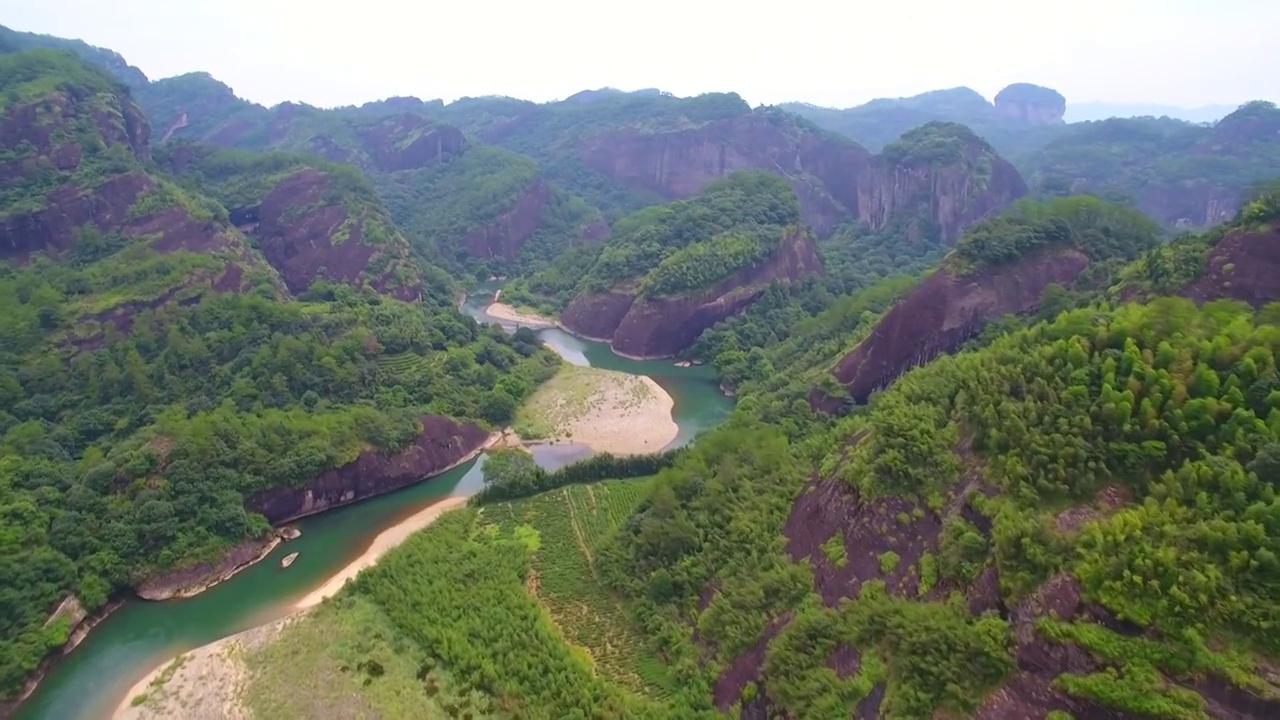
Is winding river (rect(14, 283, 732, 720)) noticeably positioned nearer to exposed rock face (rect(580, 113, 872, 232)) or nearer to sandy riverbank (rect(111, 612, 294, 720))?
sandy riverbank (rect(111, 612, 294, 720))

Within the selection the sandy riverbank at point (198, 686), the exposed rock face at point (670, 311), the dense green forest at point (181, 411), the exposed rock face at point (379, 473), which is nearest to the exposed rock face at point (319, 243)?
the dense green forest at point (181, 411)

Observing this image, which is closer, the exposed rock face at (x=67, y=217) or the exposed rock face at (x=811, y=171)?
the exposed rock face at (x=67, y=217)

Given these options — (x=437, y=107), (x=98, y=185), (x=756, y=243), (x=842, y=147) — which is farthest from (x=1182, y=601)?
(x=437, y=107)

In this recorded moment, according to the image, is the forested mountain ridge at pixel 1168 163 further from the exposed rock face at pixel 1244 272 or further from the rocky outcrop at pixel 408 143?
the rocky outcrop at pixel 408 143

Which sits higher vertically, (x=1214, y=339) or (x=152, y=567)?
(x=1214, y=339)

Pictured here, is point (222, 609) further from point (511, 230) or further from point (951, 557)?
point (511, 230)

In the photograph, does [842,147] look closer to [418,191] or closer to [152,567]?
[418,191]
